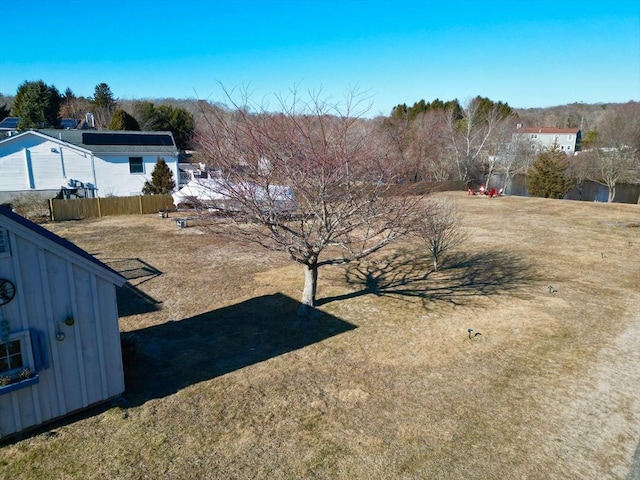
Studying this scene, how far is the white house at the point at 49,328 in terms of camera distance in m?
5.32

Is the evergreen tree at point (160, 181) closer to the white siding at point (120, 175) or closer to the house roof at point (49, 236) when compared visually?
the white siding at point (120, 175)

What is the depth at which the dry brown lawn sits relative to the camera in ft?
17.5

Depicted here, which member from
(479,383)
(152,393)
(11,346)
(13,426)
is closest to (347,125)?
(479,383)

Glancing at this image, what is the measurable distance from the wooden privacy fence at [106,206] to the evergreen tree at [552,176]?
29.7 meters

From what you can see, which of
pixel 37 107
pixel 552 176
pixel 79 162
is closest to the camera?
pixel 79 162

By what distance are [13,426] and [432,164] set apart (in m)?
40.0

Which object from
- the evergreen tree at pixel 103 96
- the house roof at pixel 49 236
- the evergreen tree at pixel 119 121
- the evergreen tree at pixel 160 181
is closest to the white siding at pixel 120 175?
the evergreen tree at pixel 160 181

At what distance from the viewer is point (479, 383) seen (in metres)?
7.31

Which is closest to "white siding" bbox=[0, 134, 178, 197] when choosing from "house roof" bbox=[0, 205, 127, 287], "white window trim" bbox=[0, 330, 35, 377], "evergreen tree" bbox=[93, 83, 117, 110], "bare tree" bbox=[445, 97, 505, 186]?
"house roof" bbox=[0, 205, 127, 287]

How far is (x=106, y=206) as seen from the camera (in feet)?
79.7

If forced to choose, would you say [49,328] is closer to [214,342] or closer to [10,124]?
[214,342]

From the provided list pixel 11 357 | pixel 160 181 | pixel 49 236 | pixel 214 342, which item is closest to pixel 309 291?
pixel 214 342

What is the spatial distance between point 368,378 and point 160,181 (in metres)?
24.7

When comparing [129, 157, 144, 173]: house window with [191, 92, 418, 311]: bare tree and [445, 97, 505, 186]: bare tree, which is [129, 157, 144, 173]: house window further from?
[445, 97, 505, 186]: bare tree
